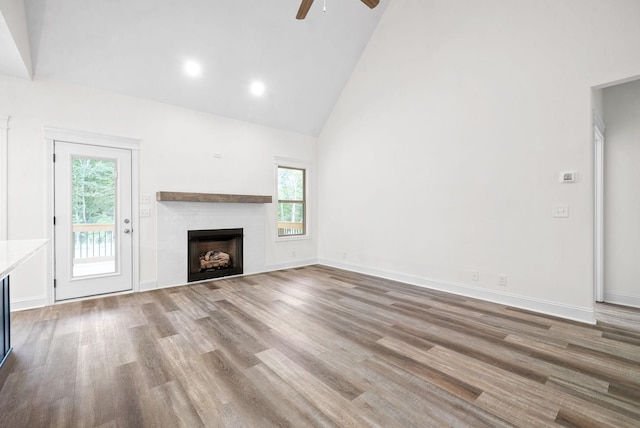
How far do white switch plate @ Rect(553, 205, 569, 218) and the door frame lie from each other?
5.48 m

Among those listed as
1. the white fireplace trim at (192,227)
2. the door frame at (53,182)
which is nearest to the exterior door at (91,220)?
the door frame at (53,182)

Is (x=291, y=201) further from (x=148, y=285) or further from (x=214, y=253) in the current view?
(x=148, y=285)

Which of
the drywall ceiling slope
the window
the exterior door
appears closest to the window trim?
the window

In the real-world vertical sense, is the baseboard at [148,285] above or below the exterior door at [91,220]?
below

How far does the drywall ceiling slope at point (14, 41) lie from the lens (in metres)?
2.54

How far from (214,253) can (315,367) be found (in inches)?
142

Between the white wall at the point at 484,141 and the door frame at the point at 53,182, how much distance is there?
3.66 meters

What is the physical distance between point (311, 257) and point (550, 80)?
4.89m

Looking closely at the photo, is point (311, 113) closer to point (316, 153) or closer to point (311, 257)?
point (316, 153)

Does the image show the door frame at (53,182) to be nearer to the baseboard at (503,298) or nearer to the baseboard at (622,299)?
the baseboard at (503,298)

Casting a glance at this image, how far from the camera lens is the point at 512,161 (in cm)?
360

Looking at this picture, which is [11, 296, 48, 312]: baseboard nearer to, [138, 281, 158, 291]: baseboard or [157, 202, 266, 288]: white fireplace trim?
[138, 281, 158, 291]: baseboard

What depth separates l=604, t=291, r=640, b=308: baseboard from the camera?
372cm

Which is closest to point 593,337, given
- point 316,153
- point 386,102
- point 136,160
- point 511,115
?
point 511,115
